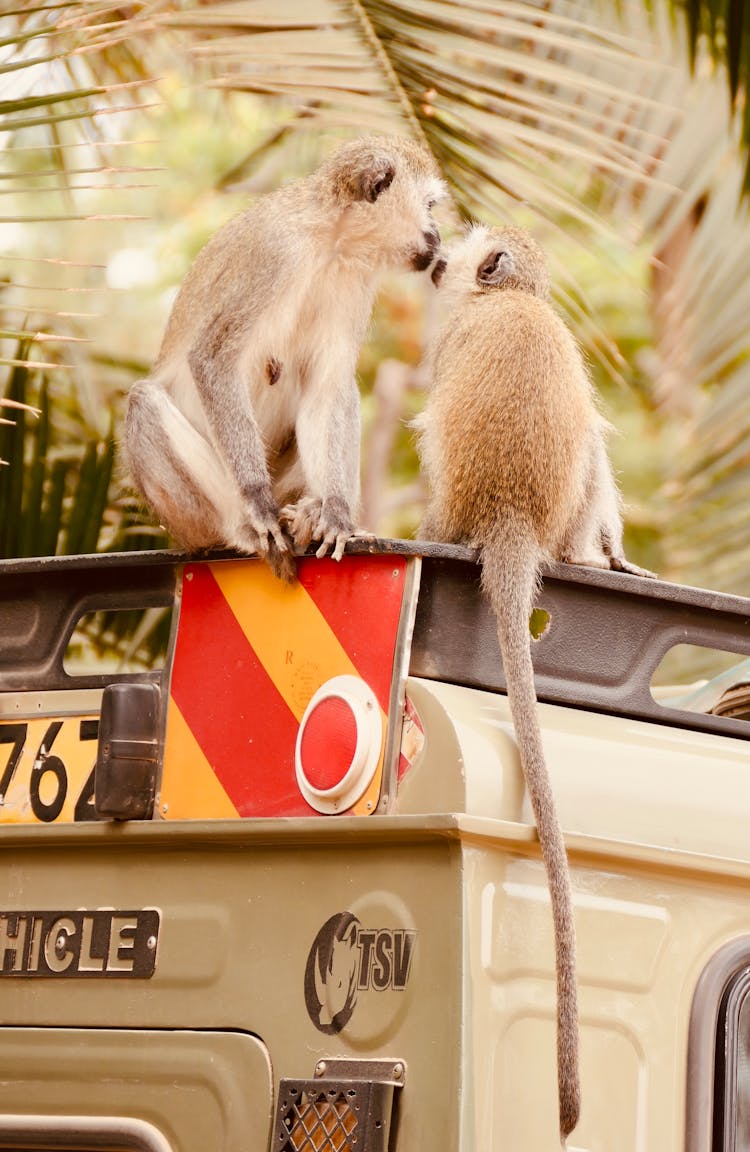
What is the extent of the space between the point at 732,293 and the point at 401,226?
1.56 meters

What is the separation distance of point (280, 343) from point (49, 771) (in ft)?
6.10

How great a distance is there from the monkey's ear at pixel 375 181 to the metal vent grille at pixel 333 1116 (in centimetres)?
257

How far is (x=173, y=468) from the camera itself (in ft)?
12.2

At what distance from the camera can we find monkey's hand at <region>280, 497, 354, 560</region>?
2.86 meters

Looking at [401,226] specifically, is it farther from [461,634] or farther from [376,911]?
[376,911]

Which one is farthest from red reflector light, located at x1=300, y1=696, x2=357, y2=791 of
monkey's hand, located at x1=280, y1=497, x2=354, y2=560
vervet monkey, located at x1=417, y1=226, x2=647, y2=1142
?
monkey's hand, located at x1=280, y1=497, x2=354, y2=560

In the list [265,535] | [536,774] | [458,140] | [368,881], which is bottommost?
[368,881]

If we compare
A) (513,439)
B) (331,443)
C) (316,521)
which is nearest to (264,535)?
(316,521)

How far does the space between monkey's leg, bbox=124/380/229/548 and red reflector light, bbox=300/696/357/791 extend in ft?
4.89

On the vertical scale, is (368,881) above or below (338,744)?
below

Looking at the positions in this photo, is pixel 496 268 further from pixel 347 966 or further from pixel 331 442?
pixel 347 966

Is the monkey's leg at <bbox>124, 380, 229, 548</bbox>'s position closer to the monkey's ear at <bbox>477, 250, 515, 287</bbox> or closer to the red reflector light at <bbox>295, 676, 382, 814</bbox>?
the monkey's ear at <bbox>477, 250, 515, 287</bbox>

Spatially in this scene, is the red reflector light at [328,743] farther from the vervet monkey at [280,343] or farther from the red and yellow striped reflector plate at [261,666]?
the vervet monkey at [280,343]

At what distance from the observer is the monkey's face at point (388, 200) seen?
13.2 ft
